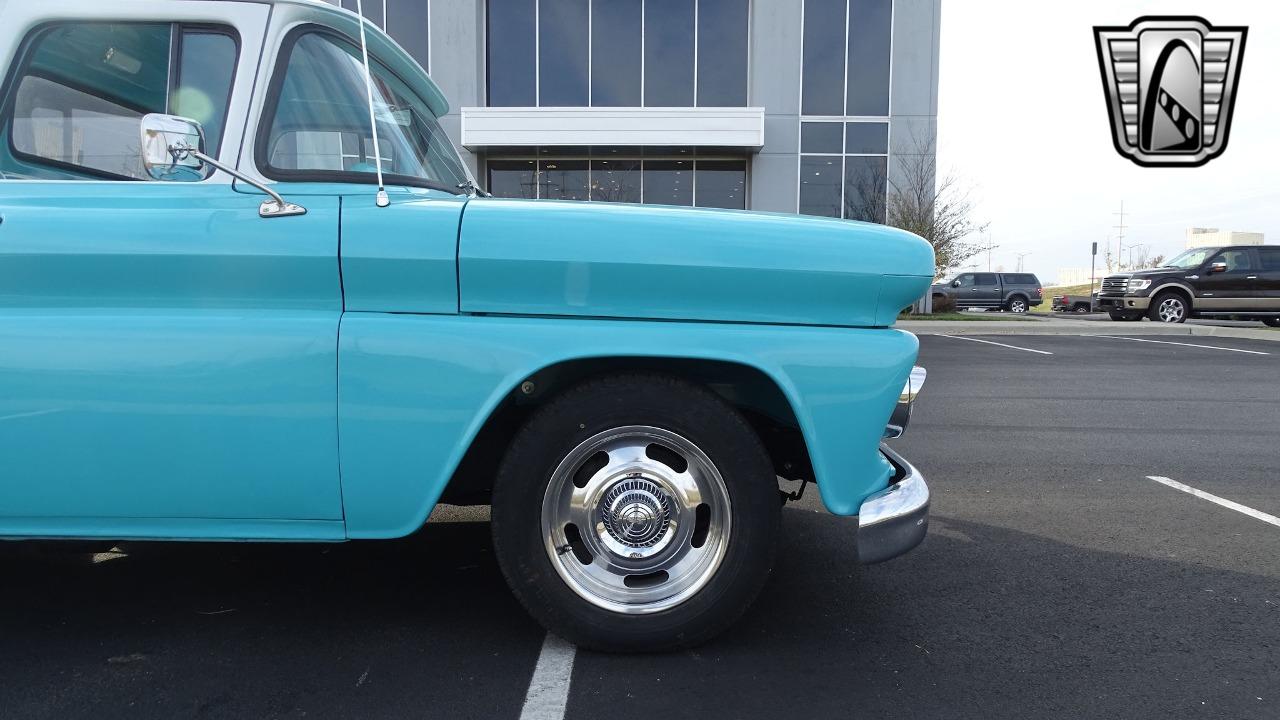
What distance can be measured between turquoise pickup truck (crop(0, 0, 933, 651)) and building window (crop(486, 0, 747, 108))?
21164 mm

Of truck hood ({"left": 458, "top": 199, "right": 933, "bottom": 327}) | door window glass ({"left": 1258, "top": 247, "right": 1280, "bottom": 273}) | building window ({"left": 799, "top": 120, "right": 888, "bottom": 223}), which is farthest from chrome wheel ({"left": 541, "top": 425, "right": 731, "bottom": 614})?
door window glass ({"left": 1258, "top": 247, "right": 1280, "bottom": 273})

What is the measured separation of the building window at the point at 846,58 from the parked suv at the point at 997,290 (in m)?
12.7

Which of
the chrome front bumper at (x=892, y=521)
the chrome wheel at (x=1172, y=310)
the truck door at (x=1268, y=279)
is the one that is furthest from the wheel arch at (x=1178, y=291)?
the chrome front bumper at (x=892, y=521)

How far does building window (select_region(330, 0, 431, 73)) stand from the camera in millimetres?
22016

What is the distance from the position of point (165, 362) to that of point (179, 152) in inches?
22.1

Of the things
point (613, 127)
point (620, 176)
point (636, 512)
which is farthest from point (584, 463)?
point (620, 176)

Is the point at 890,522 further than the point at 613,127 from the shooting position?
No

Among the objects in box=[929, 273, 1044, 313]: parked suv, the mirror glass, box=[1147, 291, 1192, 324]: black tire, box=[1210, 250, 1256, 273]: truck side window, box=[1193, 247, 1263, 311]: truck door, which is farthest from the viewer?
box=[929, 273, 1044, 313]: parked suv

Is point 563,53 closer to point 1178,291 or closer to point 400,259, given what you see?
point 1178,291

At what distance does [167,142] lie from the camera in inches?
84.4

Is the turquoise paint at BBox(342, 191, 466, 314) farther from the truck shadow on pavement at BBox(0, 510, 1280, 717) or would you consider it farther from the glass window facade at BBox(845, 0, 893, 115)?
the glass window facade at BBox(845, 0, 893, 115)

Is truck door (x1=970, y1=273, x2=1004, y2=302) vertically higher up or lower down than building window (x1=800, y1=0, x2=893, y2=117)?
lower down

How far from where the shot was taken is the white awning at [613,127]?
21.6 m

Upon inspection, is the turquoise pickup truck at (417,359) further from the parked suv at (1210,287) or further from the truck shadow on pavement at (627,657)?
the parked suv at (1210,287)
